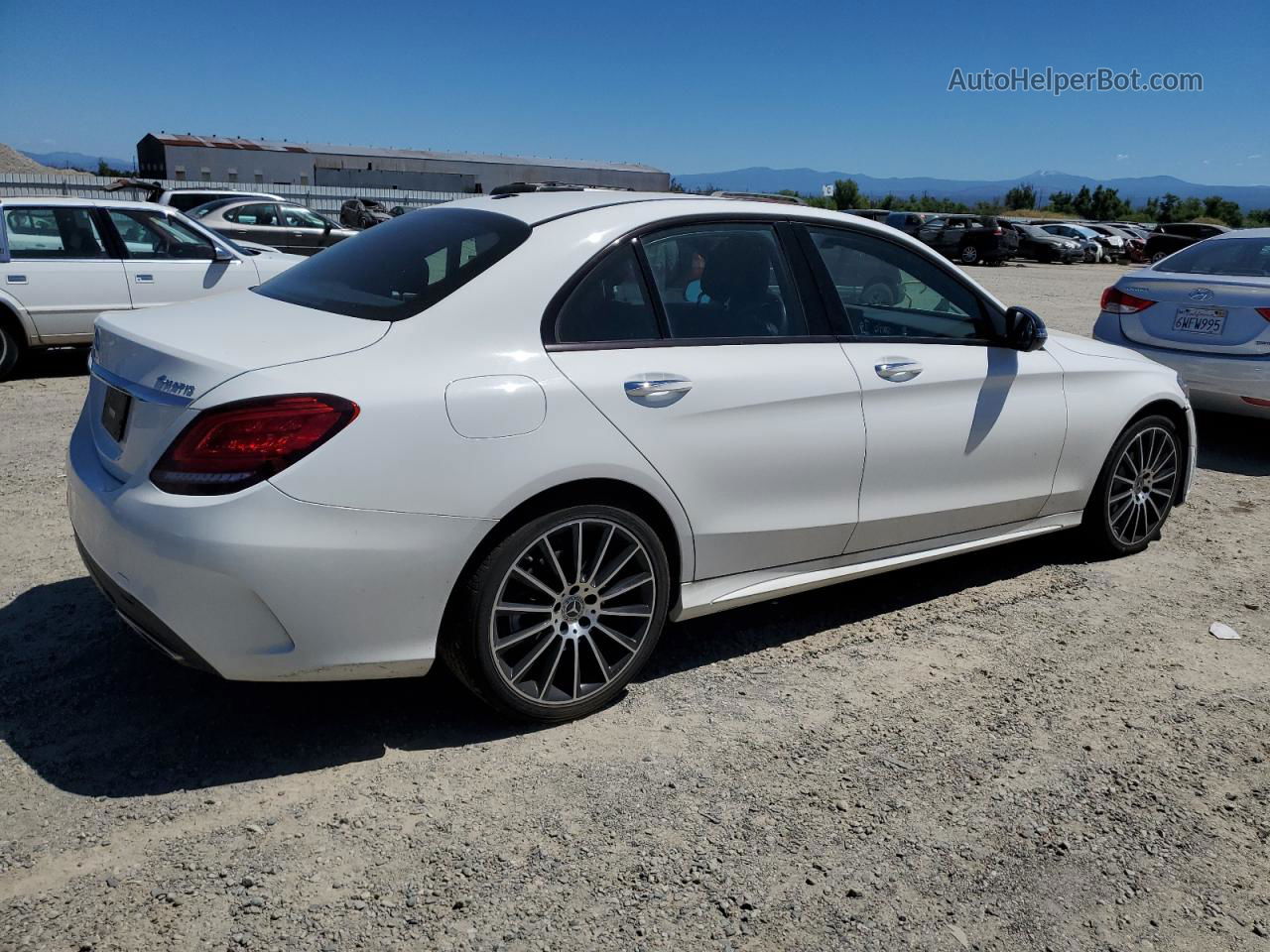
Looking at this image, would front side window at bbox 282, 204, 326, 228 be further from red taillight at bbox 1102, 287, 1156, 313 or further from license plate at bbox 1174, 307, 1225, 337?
license plate at bbox 1174, 307, 1225, 337

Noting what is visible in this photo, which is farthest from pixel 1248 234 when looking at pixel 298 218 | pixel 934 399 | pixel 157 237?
pixel 298 218

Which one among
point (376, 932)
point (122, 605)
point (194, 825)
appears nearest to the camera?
point (376, 932)

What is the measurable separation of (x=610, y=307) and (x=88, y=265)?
290 inches

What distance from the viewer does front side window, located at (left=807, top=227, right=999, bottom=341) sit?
416 cm

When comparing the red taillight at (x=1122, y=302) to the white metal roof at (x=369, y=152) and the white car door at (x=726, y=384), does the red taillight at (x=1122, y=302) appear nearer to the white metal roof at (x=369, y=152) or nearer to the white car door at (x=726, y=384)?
the white car door at (x=726, y=384)

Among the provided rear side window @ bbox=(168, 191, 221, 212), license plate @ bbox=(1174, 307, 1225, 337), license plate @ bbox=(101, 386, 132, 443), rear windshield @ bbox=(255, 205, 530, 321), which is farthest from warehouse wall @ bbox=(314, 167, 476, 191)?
license plate @ bbox=(101, 386, 132, 443)

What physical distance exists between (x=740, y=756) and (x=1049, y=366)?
8.13 ft

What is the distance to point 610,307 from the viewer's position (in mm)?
3502

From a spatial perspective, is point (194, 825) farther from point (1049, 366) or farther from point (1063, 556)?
point (1063, 556)

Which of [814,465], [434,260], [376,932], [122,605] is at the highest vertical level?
[434,260]

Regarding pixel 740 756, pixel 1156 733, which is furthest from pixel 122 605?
pixel 1156 733

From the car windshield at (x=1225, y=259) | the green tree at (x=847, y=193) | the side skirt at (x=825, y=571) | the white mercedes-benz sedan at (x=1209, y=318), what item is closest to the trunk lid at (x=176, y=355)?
the side skirt at (x=825, y=571)

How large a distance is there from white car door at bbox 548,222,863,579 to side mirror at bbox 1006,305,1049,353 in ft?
3.33

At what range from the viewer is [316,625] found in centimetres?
293
